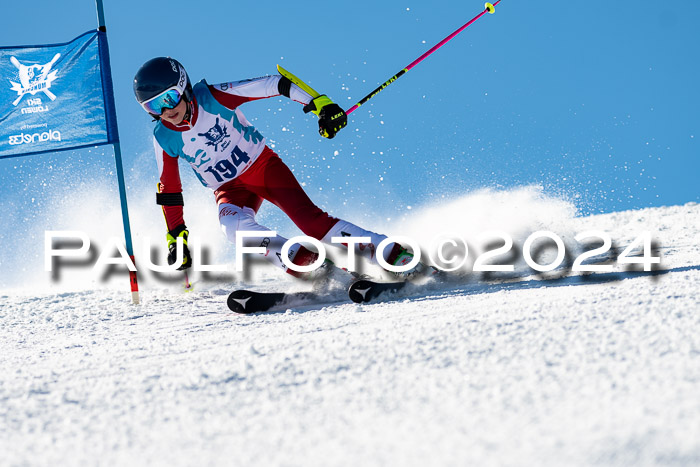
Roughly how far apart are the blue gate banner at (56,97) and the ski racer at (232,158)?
152 cm

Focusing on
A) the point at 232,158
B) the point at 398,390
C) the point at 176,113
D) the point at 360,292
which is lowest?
the point at 398,390

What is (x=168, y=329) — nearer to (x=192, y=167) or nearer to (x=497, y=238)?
(x=192, y=167)

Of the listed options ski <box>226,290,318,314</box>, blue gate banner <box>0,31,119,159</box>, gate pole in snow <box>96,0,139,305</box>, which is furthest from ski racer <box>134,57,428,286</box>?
blue gate banner <box>0,31,119,159</box>

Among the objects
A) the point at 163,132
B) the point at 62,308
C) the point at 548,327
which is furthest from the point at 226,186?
the point at 548,327

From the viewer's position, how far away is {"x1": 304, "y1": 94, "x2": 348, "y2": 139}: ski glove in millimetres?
3867

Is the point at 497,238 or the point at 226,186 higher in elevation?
the point at 226,186

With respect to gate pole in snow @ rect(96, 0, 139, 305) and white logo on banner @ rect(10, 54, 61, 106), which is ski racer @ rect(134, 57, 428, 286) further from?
white logo on banner @ rect(10, 54, 61, 106)

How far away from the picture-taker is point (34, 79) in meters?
5.47

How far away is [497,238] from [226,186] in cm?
229

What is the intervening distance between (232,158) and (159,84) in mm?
664

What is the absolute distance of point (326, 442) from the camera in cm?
121

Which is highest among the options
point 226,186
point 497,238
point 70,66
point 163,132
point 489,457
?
point 70,66

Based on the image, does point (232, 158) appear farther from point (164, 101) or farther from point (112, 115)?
point (112, 115)

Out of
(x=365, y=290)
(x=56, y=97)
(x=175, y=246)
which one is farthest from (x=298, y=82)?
(x=56, y=97)
